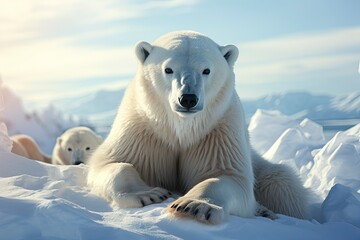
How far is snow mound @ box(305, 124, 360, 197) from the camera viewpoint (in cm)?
524

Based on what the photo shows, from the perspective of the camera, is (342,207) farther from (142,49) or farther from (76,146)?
(76,146)

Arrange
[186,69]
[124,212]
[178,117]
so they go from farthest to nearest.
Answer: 1. [178,117]
2. [186,69]
3. [124,212]

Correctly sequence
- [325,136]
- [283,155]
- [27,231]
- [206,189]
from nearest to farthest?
[27,231] → [206,189] → [283,155] → [325,136]

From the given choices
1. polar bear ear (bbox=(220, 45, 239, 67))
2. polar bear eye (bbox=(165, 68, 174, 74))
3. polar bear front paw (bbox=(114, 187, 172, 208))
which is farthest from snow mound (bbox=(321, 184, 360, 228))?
polar bear eye (bbox=(165, 68, 174, 74))

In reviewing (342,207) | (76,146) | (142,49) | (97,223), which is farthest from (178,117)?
(76,146)

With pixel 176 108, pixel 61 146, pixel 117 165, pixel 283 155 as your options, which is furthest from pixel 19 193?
pixel 61 146

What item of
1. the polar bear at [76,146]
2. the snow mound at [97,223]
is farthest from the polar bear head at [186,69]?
the polar bear at [76,146]

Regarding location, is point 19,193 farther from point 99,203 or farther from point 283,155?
point 283,155

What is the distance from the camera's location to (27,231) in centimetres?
250

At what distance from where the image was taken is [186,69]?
10.8 feet

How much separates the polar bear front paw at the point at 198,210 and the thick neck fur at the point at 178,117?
0.74m

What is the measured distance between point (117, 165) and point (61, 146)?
428 centimetres

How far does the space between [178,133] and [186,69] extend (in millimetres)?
470

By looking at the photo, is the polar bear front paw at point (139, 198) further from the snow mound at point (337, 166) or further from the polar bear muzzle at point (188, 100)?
the snow mound at point (337, 166)
